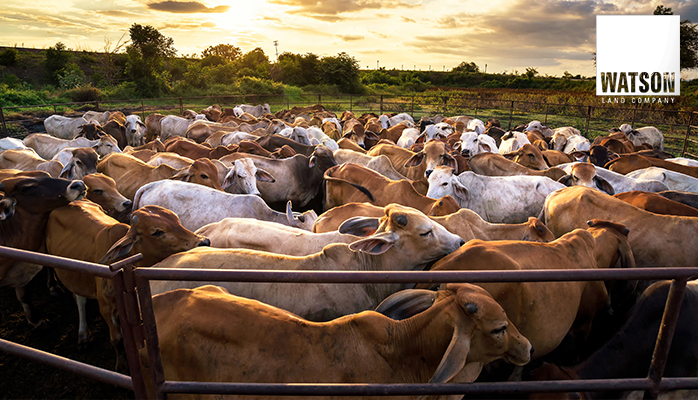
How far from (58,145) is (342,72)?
30.7 meters

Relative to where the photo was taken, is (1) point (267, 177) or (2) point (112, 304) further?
(1) point (267, 177)

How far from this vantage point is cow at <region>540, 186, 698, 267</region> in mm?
4340

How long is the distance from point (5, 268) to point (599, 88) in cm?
3933

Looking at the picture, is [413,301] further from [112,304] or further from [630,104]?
[630,104]

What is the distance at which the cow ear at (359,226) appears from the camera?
3.79m

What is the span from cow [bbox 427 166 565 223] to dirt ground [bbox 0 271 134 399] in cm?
493

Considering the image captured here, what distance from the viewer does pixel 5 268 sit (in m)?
4.32

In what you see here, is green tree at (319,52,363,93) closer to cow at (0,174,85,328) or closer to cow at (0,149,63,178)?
cow at (0,149,63,178)

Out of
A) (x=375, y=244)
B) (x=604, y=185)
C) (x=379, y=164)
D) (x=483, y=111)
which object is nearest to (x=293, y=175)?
(x=379, y=164)

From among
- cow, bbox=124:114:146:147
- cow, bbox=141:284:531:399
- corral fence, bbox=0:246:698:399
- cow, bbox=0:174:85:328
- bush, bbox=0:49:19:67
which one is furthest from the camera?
bush, bbox=0:49:19:67

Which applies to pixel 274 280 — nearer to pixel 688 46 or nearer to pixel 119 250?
pixel 119 250

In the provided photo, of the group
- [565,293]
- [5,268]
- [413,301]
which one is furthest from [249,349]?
[5,268]

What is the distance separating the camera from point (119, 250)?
353 centimetres

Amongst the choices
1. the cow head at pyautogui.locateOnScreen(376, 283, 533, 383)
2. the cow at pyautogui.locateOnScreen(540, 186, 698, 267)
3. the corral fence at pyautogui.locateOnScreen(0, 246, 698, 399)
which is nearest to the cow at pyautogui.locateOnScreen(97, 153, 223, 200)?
the corral fence at pyautogui.locateOnScreen(0, 246, 698, 399)
